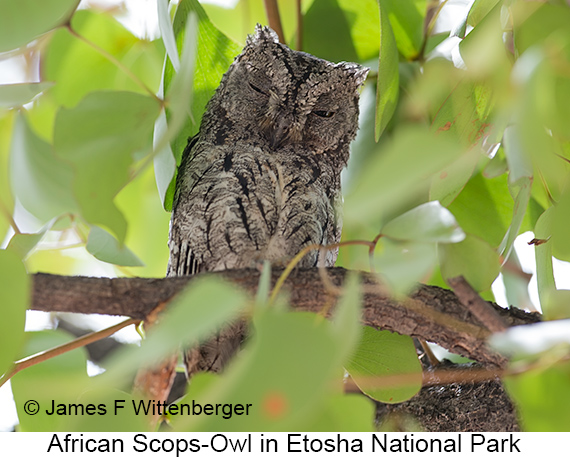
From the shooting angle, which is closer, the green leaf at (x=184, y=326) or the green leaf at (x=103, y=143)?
the green leaf at (x=184, y=326)

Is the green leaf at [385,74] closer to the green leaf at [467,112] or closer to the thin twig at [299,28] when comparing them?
the green leaf at [467,112]

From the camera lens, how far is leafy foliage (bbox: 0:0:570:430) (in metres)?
0.39

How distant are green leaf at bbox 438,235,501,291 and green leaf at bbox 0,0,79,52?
472 millimetres

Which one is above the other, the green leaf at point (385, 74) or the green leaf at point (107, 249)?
the green leaf at point (385, 74)

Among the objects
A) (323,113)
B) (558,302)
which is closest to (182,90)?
(558,302)

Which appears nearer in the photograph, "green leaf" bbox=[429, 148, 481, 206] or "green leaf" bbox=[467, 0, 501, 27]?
"green leaf" bbox=[429, 148, 481, 206]

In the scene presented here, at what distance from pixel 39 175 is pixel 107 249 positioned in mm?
228

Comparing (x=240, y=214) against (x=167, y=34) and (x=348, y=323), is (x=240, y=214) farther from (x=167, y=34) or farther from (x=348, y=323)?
(x=348, y=323)

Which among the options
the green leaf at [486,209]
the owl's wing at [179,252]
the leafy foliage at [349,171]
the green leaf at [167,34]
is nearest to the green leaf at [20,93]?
the leafy foliage at [349,171]

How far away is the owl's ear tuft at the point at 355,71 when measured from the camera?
127 centimetres

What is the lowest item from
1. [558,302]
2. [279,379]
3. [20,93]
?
[279,379]

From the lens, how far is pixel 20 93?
24.0 inches

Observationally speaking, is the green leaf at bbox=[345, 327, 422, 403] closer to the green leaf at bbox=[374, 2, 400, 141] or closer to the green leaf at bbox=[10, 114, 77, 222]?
the green leaf at bbox=[374, 2, 400, 141]

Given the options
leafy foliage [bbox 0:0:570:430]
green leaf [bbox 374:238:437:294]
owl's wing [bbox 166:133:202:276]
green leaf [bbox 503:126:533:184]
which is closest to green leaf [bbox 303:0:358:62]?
leafy foliage [bbox 0:0:570:430]
